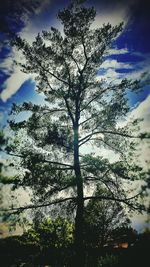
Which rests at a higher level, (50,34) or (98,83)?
(50,34)

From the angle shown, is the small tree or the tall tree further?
the small tree

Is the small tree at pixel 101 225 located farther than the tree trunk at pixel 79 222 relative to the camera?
Yes

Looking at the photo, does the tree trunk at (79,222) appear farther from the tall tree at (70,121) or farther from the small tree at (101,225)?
the small tree at (101,225)

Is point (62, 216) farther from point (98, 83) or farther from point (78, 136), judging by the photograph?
point (98, 83)

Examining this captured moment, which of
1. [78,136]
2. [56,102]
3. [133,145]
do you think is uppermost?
[56,102]

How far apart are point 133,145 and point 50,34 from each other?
7412mm

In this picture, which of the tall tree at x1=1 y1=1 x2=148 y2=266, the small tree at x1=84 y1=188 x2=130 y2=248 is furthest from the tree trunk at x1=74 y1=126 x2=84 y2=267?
the small tree at x1=84 y1=188 x2=130 y2=248

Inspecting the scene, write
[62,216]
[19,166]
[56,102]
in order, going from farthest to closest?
[56,102] < [62,216] < [19,166]

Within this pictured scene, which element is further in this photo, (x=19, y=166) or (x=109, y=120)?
(x=109, y=120)

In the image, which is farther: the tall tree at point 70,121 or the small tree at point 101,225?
the small tree at point 101,225

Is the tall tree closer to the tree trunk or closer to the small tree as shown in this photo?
the tree trunk

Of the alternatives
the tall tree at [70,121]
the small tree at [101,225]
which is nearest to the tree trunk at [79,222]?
the tall tree at [70,121]

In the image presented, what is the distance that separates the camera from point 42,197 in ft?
35.2

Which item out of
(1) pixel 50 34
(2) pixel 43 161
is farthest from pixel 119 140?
(1) pixel 50 34
